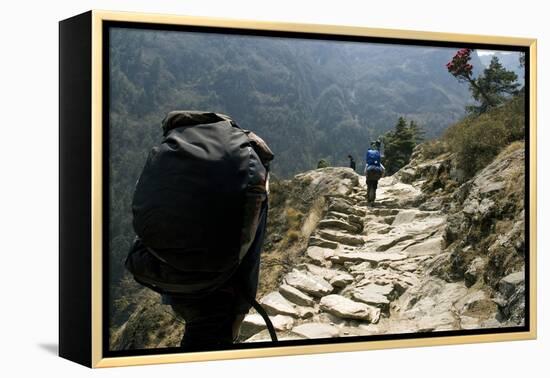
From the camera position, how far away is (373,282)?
834 cm

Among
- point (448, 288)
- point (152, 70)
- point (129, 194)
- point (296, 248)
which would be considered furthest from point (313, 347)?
point (152, 70)

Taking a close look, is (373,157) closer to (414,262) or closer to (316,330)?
(414,262)

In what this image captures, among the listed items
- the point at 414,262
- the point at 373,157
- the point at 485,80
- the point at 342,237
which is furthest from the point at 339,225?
the point at 485,80

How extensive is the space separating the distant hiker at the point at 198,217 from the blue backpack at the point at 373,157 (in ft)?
3.89

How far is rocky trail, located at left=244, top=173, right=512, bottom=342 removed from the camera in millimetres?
8016

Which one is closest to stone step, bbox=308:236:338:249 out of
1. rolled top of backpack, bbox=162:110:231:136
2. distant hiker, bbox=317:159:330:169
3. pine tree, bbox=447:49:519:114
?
distant hiker, bbox=317:159:330:169

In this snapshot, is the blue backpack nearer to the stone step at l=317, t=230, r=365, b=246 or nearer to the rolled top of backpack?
the stone step at l=317, t=230, r=365, b=246

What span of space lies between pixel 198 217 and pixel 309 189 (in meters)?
1.26

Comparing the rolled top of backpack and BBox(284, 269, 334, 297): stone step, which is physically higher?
the rolled top of backpack

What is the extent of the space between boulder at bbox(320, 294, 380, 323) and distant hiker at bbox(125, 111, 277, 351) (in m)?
0.90

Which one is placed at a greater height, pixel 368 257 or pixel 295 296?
pixel 368 257

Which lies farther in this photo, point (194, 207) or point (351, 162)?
point (351, 162)

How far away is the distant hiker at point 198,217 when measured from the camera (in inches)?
279

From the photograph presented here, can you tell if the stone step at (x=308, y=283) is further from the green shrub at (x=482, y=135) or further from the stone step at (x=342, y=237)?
the green shrub at (x=482, y=135)
